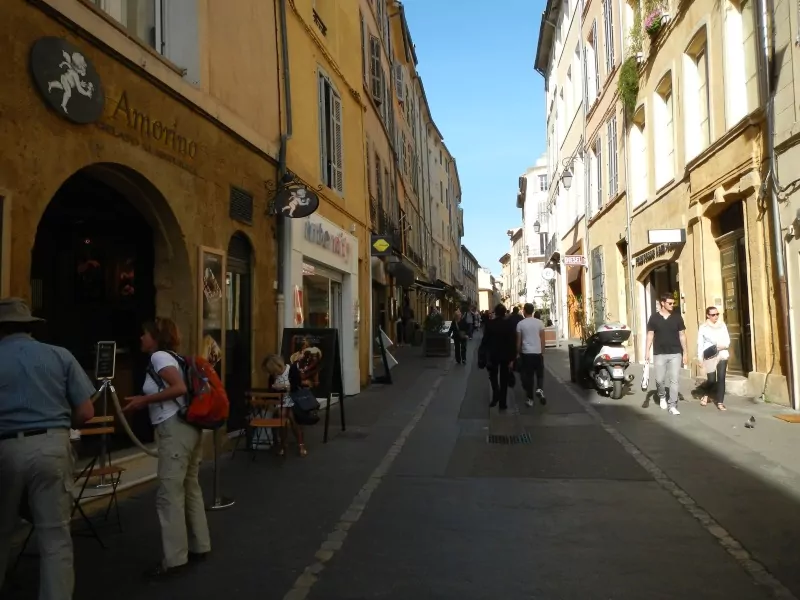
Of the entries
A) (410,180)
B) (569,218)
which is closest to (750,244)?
(569,218)

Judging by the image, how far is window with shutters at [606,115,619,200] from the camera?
20.4m

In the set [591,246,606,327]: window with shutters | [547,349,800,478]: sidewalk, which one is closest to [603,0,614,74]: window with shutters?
[591,246,606,327]: window with shutters

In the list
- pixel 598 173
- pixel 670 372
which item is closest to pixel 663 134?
pixel 598 173

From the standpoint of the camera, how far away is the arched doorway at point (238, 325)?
9.42 metres

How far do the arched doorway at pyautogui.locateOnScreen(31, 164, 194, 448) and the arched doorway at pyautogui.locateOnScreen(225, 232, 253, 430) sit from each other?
42.6 inches

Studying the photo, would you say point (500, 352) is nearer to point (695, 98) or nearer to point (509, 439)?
point (509, 439)

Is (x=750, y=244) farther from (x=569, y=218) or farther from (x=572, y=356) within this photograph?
(x=569, y=218)

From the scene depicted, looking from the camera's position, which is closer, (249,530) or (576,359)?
(249,530)

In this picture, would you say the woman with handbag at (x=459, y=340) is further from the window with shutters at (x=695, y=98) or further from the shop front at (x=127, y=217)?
the shop front at (x=127, y=217)

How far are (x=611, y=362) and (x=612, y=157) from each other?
32.9 ft

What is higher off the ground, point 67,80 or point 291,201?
point 67,80

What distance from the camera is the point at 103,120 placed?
6.61 metres

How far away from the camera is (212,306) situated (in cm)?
866

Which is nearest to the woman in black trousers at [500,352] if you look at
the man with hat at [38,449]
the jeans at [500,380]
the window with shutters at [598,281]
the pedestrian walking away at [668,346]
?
the jeans at [500,380]
